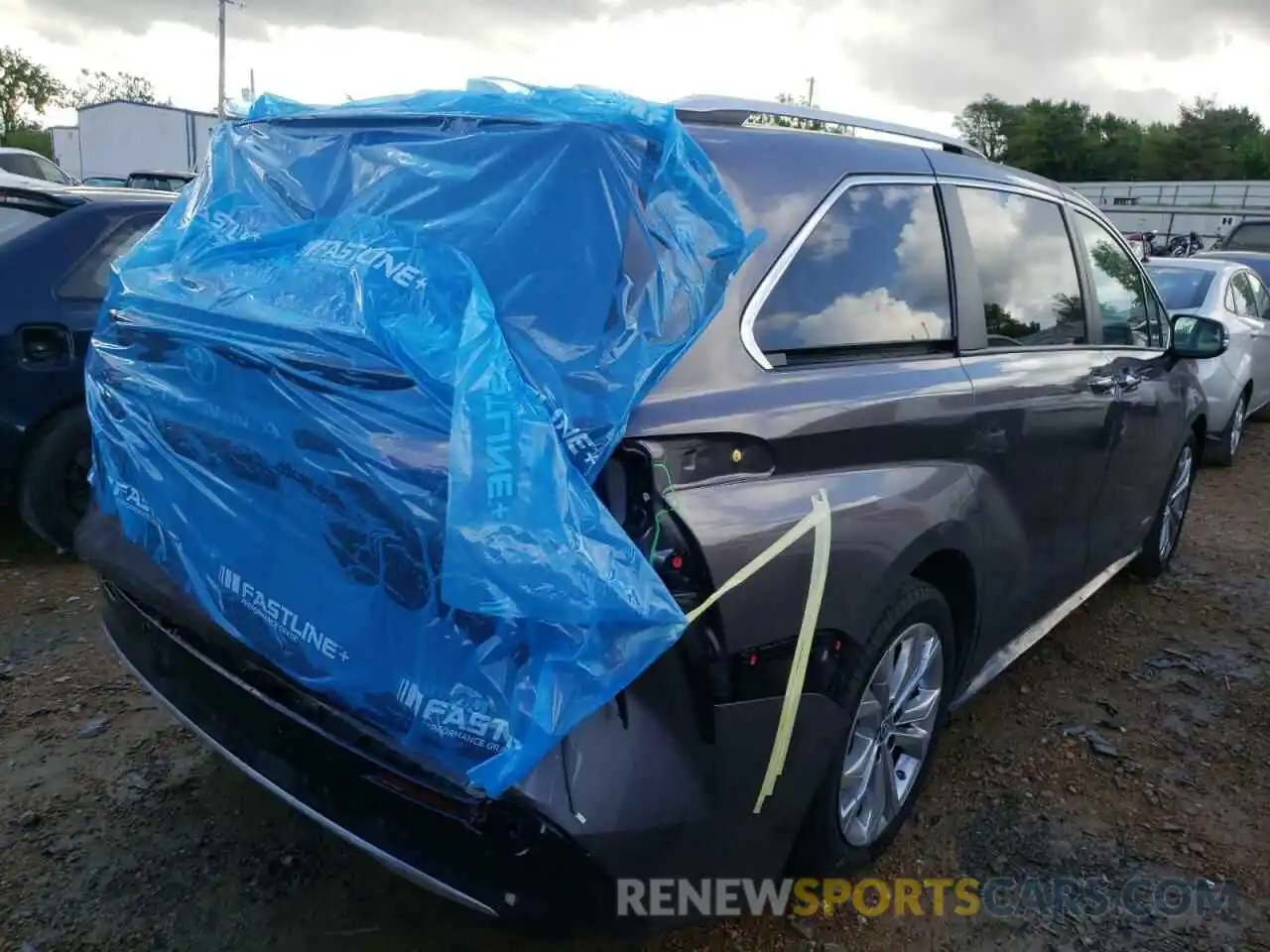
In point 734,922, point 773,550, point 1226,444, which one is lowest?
point 734,922

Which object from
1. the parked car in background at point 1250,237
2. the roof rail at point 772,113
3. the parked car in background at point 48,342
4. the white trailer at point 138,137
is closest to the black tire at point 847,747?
the roof rail at point 772,113

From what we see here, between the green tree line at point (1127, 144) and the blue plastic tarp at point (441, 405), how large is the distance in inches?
2907

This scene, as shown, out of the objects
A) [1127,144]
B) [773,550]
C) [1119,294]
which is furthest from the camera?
[1127,144]

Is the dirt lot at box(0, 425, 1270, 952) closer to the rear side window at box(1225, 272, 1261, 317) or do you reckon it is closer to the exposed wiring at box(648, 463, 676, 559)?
the exposed wiring at box(648, 463, 676, 559)

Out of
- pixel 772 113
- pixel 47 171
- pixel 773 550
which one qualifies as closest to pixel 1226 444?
pixel 772 113

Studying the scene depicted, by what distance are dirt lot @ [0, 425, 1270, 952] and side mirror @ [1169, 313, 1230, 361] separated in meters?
1.24

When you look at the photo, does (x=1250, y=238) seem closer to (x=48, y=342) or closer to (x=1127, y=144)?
(x=48, y=342)

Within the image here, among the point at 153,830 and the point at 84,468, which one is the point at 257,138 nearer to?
the point at 153,830

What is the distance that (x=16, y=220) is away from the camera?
441 centimetres

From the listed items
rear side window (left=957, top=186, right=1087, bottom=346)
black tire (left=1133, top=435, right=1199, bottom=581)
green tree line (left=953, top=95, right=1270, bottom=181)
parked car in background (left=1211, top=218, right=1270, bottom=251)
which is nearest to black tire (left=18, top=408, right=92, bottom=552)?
rear side window (left=957, top=186, right=1087, bottom=346)

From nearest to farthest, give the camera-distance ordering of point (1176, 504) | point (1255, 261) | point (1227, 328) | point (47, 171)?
point (1176, 504) < point (1227, 328) < point (1255, 261) < point (47, 171)

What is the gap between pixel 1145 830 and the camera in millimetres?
2973

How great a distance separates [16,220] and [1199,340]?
16.7 feet

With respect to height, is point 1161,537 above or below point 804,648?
below
